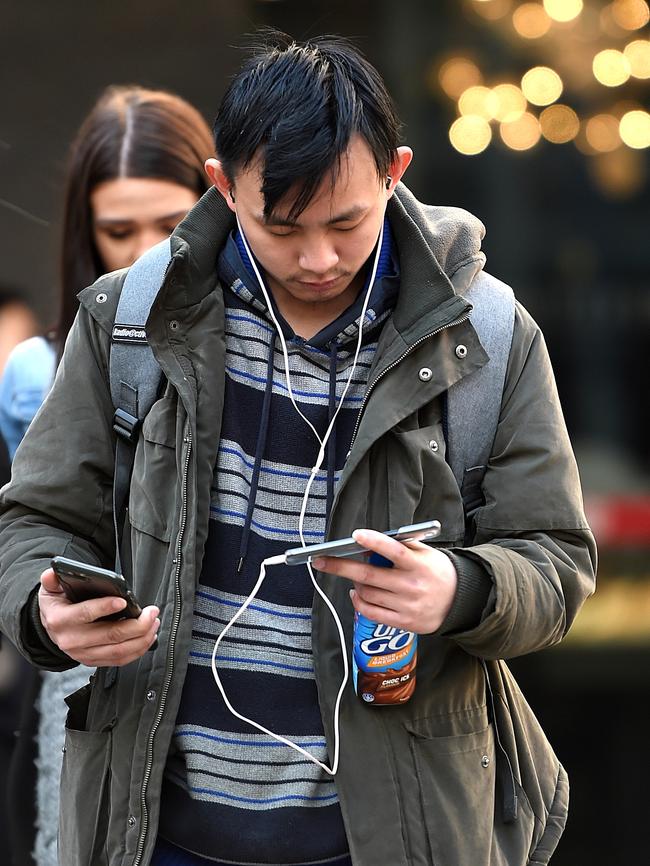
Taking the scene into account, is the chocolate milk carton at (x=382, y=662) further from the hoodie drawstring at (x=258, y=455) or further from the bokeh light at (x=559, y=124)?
the bokeh light at (x=559, y=124)

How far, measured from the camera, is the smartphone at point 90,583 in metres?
1.55

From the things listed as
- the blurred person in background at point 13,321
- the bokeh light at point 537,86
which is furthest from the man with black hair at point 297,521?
the bokeh light at point 537,86

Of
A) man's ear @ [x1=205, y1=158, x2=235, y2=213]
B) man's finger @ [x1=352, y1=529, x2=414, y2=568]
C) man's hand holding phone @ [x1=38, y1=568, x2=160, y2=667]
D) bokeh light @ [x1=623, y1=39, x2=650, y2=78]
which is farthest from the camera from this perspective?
bokeh light @ [x1=623, y1=39, x2=650, y2=78]

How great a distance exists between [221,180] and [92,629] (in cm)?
68

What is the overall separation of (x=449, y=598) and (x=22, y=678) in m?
1.73

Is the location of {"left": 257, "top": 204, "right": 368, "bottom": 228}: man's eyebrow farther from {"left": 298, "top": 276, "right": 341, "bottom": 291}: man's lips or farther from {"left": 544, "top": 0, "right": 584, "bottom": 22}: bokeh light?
{"left": 544, "top": 0, "right": 584, "bottom": 22}: bokeh light

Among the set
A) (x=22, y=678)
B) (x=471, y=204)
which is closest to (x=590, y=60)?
(x=471, y=204)

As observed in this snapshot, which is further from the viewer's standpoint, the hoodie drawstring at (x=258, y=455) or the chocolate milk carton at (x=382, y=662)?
the hoodie drawstring at (x=258, y=455)

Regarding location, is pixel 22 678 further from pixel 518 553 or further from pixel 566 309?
pixel 566 309

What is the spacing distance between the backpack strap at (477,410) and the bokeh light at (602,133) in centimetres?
263

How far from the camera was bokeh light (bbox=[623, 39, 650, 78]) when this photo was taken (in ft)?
14.1

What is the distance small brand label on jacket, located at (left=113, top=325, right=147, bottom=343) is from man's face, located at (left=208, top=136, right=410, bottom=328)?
0.70ft

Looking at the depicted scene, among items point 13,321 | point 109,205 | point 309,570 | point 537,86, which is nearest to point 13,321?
point 13,321

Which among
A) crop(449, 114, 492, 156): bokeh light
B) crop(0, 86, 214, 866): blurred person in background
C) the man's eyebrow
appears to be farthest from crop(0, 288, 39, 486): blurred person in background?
the man's eyebrow
